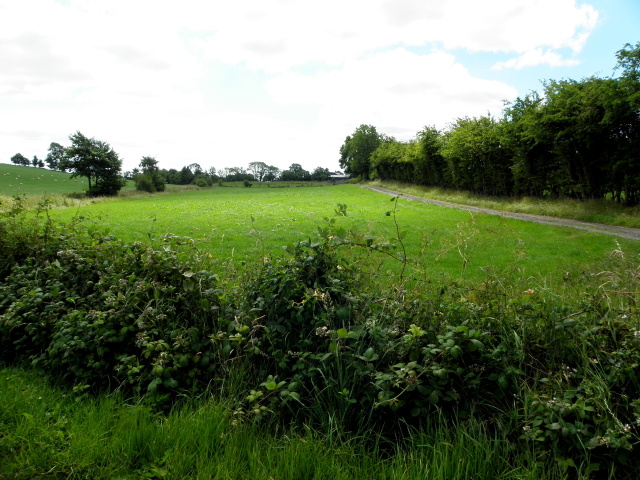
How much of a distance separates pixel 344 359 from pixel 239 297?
142cm

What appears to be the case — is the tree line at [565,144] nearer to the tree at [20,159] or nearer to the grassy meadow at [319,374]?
the grassy meadow at [319,374]

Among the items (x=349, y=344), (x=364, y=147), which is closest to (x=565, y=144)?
(x=349, y=344)

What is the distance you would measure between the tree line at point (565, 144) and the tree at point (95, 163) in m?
42.7

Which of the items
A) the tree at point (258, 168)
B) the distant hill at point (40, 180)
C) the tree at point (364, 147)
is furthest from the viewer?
the tree at point (258, 168)

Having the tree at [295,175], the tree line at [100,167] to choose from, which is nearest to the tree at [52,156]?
the tree line at [100,167]

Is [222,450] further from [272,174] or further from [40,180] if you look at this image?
[272,174]

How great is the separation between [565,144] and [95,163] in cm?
5217

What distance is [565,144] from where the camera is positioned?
19984 millimetres

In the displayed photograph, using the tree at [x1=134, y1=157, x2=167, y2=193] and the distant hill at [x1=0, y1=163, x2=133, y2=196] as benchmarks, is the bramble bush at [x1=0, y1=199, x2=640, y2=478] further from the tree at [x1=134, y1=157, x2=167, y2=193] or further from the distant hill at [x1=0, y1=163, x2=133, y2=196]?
the distant hill at [x1=0, y1=163, x2=133, y2=196]

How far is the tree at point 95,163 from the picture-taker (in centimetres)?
4962

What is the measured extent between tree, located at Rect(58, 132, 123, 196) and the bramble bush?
174 feet

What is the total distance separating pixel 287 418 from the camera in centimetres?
318

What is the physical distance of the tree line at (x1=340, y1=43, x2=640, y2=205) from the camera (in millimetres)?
16828

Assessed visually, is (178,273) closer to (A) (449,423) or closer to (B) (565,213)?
(A) (449,423)
